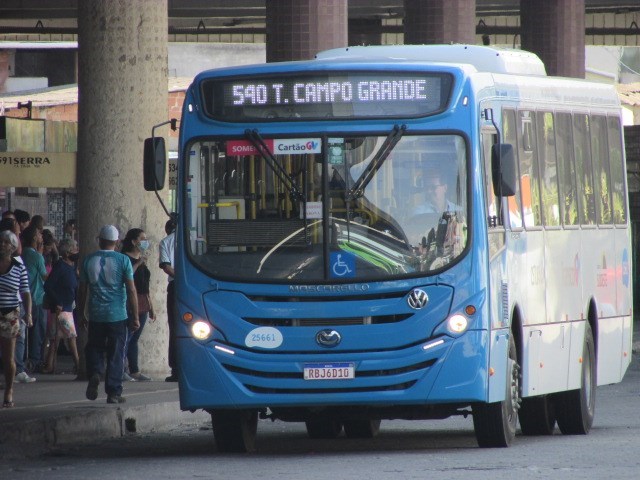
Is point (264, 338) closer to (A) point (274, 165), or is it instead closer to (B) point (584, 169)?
(A) point (274, 165)

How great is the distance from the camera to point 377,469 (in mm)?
11719

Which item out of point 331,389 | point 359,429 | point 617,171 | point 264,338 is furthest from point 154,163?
point 617,171

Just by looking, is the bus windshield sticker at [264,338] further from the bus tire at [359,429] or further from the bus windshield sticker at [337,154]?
the bus tire at [359,429]

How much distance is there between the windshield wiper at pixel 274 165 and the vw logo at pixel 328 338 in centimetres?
98

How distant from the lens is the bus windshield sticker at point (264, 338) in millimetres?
12586

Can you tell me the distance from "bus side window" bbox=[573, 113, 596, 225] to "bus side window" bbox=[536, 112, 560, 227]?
67 cm

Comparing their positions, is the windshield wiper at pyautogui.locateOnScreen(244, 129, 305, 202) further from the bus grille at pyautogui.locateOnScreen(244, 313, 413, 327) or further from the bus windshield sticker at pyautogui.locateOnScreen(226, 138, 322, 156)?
the bus grille at pyautogui.locateOnScreen(244, 313, 413, 327)

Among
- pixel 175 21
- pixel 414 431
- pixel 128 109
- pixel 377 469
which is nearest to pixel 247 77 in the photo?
pixel 377 469

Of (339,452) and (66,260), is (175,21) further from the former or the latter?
(339,452)

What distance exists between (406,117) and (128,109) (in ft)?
27.3

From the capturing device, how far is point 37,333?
2259 centimetres

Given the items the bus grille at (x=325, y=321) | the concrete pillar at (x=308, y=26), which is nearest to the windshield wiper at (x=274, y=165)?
the bus grille at (x=325, y=321)

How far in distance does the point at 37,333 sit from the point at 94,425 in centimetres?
746

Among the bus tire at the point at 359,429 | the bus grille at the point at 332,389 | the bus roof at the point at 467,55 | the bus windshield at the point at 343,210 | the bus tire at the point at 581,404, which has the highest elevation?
the bus roof at the point at 467,55
